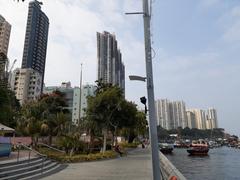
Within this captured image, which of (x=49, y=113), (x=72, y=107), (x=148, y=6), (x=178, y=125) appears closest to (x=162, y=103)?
(x=178, y=125)

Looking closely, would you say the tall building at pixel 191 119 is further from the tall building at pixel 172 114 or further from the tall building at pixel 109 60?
the tall building at pixel 109 60

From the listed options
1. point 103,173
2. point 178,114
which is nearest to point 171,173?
point 103,173

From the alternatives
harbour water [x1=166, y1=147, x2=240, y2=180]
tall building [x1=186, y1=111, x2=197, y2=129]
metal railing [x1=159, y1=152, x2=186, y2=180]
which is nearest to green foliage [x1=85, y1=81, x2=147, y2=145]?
harbour water [x1=166, y1=147, x2=240, y2=180]

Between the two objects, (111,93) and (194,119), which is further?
(194,119)

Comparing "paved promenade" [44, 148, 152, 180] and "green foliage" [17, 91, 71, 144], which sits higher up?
"green foliage" [17, 91, 71, 144]

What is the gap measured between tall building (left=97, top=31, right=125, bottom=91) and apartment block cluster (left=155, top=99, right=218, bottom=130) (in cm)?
4720

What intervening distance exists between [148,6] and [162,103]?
5116 inches

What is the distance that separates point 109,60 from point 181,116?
82.0 metres

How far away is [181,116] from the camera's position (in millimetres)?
153250

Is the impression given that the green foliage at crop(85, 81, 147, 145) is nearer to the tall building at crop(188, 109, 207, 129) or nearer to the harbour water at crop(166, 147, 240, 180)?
the harbour water at crop(166, 147, 240, 180)

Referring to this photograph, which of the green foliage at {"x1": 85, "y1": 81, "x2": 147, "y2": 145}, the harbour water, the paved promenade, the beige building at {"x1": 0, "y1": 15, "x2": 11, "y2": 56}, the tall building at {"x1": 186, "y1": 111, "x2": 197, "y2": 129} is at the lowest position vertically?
the harbour water

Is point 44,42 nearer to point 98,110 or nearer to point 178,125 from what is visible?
point 178,125

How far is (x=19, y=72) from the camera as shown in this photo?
327 feet

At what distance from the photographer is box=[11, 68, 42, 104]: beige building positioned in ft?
322
